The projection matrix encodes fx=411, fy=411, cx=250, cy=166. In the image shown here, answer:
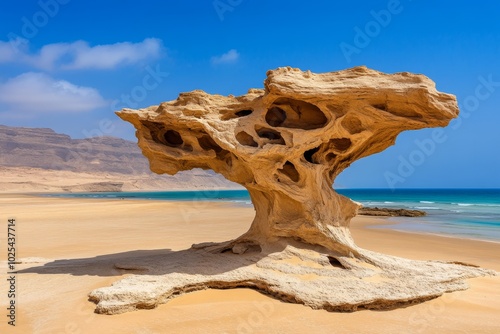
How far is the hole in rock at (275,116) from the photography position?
26.7 ft

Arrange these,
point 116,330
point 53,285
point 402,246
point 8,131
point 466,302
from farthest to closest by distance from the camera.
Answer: point 8,131
point 402,246
point 53,285
point 466,302
point 116,330

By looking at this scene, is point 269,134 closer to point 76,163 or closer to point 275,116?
point 275,116

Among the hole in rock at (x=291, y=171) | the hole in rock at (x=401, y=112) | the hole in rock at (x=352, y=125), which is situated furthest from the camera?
the hole in rock at (x=291, y=171)

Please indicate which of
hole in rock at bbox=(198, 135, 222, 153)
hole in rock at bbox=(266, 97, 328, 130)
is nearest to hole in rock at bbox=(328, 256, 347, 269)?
hole in rock at bbox=(266, 97, 328, 130)

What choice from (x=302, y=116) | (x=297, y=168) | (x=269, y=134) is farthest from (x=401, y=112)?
(x=269, y=134)

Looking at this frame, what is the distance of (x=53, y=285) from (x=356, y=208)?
5709mm

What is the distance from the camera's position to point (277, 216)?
8.02 meters

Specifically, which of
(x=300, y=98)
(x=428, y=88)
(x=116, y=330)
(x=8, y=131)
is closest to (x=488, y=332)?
(x=428, y=88)

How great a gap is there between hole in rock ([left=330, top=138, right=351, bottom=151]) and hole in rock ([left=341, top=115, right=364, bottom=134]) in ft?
1.30

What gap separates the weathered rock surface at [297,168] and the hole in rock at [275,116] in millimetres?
22

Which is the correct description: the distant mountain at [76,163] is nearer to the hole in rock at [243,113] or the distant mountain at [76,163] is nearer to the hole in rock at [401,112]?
the hole in rock at [243,113]

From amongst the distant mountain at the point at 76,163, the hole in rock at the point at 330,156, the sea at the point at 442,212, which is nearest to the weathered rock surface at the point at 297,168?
the hole in rock at the point at 330,156

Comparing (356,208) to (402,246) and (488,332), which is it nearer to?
(488,332)

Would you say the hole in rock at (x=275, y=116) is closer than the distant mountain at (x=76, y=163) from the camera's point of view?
Yes
